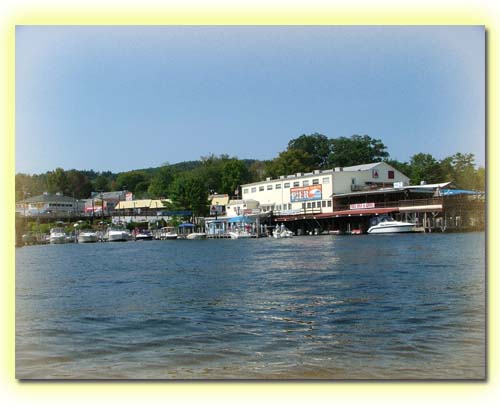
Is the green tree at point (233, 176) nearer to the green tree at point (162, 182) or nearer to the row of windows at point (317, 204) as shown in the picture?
the green tree at point (162, 182)

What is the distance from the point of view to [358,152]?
189 ft

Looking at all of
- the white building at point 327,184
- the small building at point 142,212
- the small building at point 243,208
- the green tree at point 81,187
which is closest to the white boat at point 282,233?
the white building at point 327,184

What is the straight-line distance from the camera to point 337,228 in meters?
47.2

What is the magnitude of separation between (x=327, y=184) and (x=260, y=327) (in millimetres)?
39514

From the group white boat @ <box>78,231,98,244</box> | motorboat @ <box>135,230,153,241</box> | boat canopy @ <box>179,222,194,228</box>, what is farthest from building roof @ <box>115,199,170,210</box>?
white boat @ <box>78,231,98,244</box>

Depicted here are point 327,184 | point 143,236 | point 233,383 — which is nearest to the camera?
point 233,383

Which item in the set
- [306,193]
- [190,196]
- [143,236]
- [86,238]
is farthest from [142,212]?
[306,193]

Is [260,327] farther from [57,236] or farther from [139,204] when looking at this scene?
[139,204]

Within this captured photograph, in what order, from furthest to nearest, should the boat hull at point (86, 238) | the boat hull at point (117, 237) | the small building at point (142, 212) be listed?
the small building at point (142, 212)
the boat hull at point (117, 237)
the boat hull at point (86, 238)

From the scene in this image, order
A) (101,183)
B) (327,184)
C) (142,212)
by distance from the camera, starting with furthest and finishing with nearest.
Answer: (101,183), (142,212), (327,184)

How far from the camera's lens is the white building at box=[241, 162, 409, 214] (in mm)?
45875

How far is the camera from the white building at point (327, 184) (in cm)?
4588

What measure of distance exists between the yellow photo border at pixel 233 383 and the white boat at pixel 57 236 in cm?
4670
